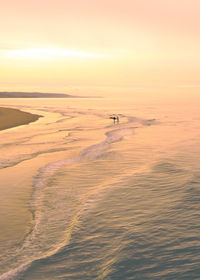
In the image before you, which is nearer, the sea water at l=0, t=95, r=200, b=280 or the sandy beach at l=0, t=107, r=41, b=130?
the sea water at l=0, t=95, r=200, b=280

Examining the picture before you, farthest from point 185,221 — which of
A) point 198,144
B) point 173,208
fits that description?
point 198,144

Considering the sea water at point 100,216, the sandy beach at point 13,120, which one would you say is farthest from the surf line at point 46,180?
the sandy beach at point 13,120

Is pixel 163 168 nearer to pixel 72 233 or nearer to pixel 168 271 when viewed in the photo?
pixel 72 233

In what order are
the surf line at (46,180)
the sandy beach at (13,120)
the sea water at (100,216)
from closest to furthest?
the surf line at (46,180), the sea water at (100,216), the sandy beach at (13,120)

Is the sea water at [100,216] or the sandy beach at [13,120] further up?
the sandy beach at [13,120]

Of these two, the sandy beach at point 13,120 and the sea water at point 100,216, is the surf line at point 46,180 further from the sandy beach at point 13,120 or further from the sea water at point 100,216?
the sandy beach at point 13,120

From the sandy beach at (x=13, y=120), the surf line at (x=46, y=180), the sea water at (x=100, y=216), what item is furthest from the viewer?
the sandy beach at (x=13, y=120)

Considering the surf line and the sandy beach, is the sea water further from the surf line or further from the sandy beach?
the sandy beach

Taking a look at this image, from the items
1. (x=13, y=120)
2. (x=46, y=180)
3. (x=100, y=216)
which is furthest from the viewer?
(x=13, y=120)

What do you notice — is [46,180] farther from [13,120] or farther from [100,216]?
[13,120]

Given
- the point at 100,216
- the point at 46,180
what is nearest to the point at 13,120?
the point at 46,180

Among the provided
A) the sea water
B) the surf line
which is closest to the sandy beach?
the surf line
